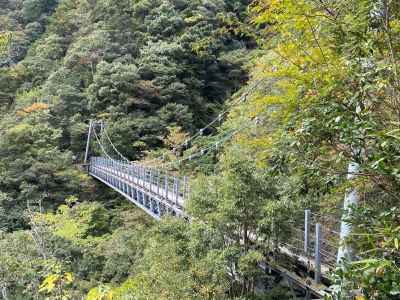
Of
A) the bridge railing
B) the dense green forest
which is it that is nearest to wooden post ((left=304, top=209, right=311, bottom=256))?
the dense green forest

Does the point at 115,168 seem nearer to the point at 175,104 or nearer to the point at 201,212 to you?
the point at 175,104

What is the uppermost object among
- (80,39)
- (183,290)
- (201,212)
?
(80,39)

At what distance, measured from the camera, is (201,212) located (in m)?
3.74

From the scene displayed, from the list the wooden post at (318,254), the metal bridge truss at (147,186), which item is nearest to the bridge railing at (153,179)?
the metal bridge truss at (147,186)

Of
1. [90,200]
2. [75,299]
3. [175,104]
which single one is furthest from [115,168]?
[75,299]

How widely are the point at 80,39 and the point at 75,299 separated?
17.9m

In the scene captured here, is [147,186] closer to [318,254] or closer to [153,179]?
[153,179]

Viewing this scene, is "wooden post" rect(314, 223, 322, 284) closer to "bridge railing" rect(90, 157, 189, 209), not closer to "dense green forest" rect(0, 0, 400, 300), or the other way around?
"dense green forest" rect(0, 0, 400, 300)

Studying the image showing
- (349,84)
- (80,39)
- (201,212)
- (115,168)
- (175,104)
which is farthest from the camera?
(80,39)

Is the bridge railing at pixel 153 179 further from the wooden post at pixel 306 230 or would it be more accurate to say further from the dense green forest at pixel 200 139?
the wooden post at pixel 306 230

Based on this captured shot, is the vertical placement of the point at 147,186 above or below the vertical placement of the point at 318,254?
below

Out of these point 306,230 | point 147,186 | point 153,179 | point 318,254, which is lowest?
point 147,186

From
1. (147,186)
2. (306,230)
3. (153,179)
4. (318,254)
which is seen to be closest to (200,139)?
(153,179)

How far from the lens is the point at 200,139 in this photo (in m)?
14.9
